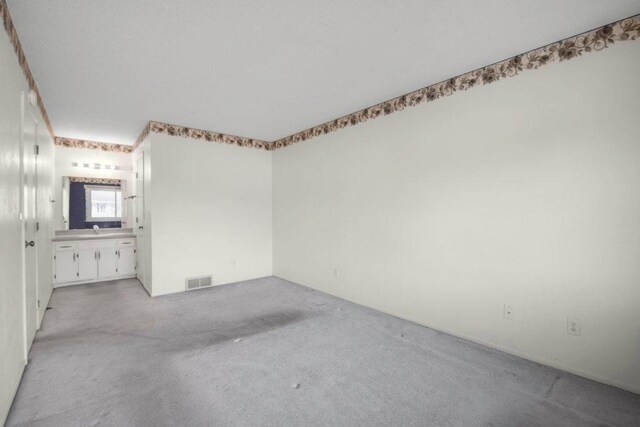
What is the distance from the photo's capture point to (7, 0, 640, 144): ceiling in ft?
6.04

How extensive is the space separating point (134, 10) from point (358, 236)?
3038 mm

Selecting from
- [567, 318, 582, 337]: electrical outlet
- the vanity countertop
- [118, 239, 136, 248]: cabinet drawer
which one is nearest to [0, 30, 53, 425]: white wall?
the vanity countertop

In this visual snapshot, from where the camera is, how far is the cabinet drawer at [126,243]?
191 inches

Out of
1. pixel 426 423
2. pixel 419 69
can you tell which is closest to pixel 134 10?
pixel 419 69

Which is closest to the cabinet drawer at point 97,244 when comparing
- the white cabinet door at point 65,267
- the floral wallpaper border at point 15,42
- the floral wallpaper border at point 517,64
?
the white cabinet door at point 65,267

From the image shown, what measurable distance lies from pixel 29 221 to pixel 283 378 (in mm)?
2492

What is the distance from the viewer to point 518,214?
7.89ft

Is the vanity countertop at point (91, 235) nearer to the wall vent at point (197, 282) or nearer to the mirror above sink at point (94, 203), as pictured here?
the mirror above sink at point (94, 203)

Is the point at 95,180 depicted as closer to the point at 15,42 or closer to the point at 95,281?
the point at 95,281

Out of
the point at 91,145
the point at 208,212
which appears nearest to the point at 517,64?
the point at 208,212

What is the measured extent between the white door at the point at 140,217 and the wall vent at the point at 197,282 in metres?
0.81

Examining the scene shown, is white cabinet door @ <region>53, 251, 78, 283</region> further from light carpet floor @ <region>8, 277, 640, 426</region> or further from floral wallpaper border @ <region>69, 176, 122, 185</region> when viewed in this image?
light carpet floor @ <region>8, 277, 640, 426</region>

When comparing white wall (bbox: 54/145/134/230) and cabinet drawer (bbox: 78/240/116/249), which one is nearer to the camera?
cabinet drawer (bbox: 78/240/116/249)

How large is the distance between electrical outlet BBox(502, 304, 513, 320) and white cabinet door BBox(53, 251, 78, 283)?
5815mm
